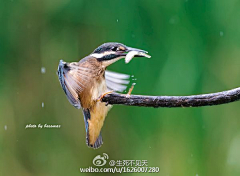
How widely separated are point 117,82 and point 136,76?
497 millimetres

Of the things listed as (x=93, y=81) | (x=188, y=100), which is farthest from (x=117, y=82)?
(x=188, y=100)

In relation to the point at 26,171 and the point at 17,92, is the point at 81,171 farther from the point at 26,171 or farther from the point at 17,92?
the point at 17,92

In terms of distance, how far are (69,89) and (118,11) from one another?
796 mm

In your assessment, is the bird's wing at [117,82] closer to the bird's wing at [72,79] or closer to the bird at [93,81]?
the bird at [93,81]

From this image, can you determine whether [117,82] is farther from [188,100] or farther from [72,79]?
[188,100]

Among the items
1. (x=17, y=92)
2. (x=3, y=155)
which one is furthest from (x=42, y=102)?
(x=3, y=155)

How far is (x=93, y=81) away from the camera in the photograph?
1.01 m

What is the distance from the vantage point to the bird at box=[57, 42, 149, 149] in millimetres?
940

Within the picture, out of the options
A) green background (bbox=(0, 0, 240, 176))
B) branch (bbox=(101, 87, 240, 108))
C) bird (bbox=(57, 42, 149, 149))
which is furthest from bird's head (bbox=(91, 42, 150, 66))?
green background (bbox=(0, 0, 240, 176))

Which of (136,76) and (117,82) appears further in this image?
(136,76)

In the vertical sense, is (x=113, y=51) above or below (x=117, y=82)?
above

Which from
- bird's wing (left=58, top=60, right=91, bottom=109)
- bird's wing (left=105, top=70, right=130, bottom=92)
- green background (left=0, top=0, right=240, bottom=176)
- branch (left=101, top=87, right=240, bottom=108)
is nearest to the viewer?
branch (left=101, top=87, right=240, bottom=108)

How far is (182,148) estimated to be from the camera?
1.65 m

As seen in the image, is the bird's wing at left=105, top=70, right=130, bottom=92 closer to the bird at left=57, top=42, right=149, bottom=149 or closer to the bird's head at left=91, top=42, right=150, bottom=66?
the bird at left=57, top=42, right=149, bottom=149
